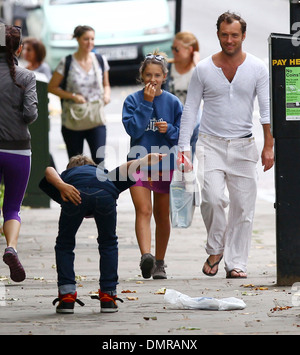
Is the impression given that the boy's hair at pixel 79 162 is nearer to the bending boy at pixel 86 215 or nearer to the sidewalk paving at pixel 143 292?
the bending boy at pixel 86 215

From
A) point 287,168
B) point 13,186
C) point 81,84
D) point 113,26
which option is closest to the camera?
point 287,168

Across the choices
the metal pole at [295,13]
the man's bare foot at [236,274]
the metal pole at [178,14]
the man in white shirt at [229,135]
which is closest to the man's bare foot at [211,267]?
the man in white shirt at [229,135]

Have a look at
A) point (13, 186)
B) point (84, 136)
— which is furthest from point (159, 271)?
point (84, 136)

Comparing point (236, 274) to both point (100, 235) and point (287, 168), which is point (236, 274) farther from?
point (100, 235)

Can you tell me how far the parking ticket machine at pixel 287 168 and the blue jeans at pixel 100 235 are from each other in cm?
164

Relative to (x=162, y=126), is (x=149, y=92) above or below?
above

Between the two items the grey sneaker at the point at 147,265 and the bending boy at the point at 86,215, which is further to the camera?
the grey sneaker at the point at 147,265

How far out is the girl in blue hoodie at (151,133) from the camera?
28.9 feet

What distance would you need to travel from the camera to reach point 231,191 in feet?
29.9

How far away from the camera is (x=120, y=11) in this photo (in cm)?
2380

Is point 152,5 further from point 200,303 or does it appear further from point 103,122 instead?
point 200,303

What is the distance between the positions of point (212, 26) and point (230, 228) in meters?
24.1

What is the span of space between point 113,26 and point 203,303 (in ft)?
56.6

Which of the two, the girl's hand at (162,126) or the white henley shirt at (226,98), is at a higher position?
the white henley shirt at (226,98)
